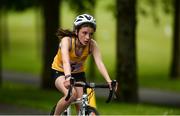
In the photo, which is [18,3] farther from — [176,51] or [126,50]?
[126,50]

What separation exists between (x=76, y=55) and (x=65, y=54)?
281 millimetres

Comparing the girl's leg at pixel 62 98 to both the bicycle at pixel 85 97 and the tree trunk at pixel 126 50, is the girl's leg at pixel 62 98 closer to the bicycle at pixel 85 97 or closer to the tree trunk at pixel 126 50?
the bicycle at pixel 85 97

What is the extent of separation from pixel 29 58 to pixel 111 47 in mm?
12407

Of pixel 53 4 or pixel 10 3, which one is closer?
pixel 53 4

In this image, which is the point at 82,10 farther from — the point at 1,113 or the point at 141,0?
the point at 1,113

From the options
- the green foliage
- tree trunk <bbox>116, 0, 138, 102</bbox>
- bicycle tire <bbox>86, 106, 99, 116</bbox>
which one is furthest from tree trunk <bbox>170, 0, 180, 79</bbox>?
bicycle tire <bbox>86, 106, 99, 116</bbox>

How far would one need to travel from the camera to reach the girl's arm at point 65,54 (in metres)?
8.09

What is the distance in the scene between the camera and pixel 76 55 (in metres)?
8.48

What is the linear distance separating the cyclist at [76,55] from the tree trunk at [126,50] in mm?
8086

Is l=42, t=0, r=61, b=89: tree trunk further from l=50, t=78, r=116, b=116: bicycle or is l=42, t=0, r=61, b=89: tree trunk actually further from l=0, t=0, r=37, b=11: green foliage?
l=50, t=78, r=116, b=116: bicycle

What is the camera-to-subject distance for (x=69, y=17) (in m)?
81.0

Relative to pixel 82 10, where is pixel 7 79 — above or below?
below

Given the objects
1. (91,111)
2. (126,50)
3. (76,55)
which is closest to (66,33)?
(76,55)

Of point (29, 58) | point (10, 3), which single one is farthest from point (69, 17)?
point (10, 3)
